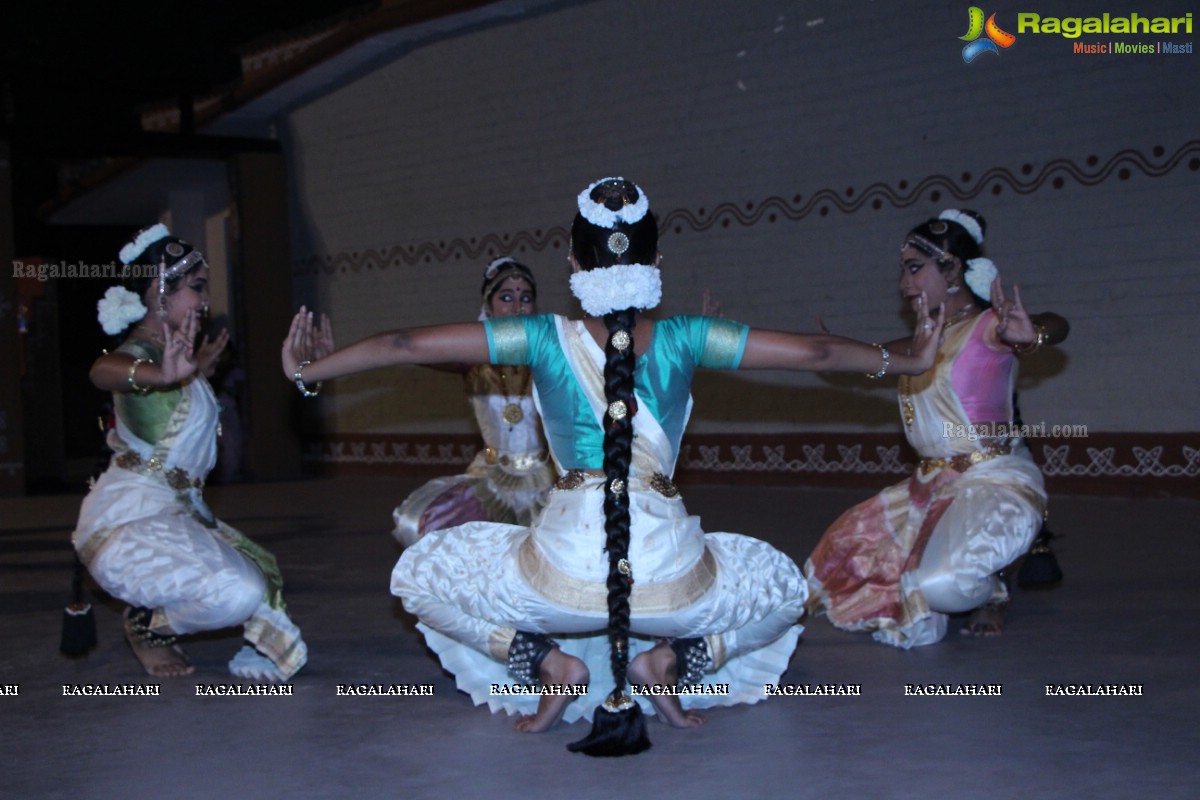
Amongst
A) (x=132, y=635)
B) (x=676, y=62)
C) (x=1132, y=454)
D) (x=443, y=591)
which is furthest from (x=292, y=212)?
(x=443, y=591)

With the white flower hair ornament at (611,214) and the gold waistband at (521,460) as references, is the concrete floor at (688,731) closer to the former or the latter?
the gold waistband at (521,460)

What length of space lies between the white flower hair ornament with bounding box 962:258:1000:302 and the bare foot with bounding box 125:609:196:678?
8.81 ft

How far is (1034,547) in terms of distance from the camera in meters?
4.59

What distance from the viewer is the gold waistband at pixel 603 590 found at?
288 centimetres

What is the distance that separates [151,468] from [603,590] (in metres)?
1.59

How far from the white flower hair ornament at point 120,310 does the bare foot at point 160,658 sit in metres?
0.83

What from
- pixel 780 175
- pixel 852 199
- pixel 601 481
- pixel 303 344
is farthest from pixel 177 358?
pixel 780 175

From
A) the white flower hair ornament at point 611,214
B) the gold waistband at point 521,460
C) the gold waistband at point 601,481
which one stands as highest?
the white flower hair ornament at point 611,214

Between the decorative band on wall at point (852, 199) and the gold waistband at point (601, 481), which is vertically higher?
the decorative band on wall at point (852, 199)

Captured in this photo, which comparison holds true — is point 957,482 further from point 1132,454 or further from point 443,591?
point 1132,454

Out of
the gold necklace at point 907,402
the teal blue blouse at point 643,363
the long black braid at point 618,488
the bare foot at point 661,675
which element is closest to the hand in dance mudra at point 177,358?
the teal blue blouse at point 643,363

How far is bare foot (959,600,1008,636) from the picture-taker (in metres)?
4.07

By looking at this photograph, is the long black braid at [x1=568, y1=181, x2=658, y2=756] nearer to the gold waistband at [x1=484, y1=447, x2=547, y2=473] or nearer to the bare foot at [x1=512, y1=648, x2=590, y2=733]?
the bare foot at [x1=512, y1=648, x2=590, y2=733]

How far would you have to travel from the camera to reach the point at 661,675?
9.89 ft
